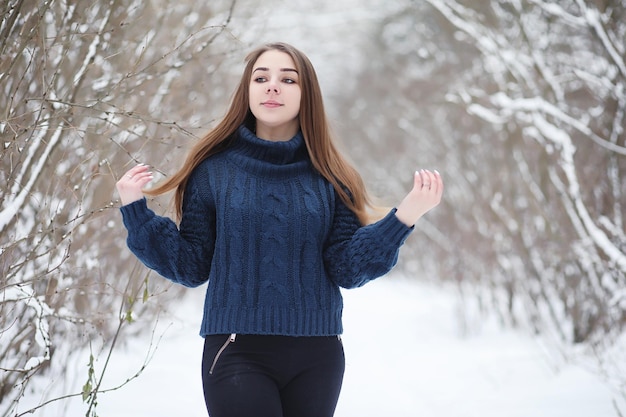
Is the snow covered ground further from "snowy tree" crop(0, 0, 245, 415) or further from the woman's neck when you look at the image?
the woman's neck

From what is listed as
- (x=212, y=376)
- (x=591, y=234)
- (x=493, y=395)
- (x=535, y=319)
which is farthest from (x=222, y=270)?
(x=535, y=319)

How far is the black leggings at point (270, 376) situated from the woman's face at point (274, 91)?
0.76 meters

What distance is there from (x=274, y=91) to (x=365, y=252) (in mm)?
630

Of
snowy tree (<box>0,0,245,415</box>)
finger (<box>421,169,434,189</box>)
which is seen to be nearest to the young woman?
finger (<box>421,169,434,189</box>)

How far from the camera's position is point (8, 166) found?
3234 millimetres

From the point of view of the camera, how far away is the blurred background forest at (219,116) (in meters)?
3.27

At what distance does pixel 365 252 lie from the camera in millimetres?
2455

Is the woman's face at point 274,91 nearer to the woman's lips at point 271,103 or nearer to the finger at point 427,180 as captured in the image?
the woman's lips at point 271,103

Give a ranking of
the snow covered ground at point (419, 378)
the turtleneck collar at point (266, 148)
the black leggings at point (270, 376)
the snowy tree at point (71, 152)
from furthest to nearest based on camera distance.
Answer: the snow covered ground at point (419, 378) → the snowy tree at point (71, 152) → the turtleneck collar at point (266, 148) → the black leggings at point (270, 376)

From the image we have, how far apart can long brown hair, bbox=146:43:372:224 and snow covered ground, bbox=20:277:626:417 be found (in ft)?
6.25

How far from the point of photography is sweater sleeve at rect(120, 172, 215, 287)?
2.40 metres

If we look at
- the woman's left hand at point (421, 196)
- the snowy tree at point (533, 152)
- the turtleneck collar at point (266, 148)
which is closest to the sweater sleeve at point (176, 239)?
the turtleneck collar at point (266, 148)

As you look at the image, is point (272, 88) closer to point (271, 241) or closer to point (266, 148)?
point (266, 148)

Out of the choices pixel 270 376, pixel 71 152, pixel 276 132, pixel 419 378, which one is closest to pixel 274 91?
pixel 276 132
